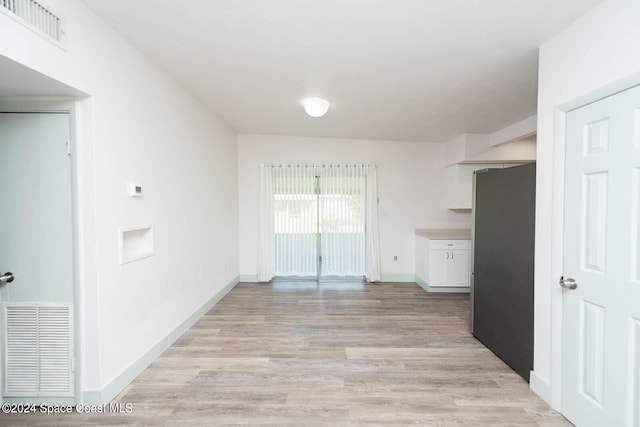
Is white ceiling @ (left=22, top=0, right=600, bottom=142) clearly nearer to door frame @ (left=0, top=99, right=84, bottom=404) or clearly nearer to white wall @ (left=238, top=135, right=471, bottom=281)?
door frame @ (left=0, top=99, right=84, bottom=404)

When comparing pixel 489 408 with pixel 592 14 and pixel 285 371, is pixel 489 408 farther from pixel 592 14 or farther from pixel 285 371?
pixel 592 14

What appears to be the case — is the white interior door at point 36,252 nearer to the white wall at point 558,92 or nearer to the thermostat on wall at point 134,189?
the thermostat on wall at point 134,189

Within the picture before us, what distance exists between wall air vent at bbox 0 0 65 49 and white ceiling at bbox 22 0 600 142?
304 millimetres

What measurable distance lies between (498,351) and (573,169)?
1752 millimetres

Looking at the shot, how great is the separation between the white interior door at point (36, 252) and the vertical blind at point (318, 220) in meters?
3.19

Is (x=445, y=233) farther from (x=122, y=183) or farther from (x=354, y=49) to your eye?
(x=122, y=183)

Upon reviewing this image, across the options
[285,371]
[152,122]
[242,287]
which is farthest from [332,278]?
[152,122]

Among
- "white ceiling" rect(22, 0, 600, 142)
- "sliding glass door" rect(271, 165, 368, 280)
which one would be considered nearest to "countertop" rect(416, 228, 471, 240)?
"sliding glass door" rect(271, 165, 368, 280)

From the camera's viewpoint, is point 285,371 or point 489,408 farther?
point 285,371

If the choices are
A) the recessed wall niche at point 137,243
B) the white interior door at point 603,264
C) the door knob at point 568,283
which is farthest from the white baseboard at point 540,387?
the recessed wall niche at point 137,243

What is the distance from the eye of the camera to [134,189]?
87.0 inches

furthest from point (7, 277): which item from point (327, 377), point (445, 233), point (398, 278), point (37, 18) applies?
point (445, 233)

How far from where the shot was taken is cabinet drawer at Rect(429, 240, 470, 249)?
4539mm

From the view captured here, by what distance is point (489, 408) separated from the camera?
193 cm
